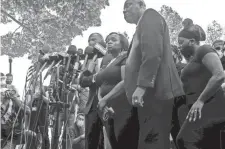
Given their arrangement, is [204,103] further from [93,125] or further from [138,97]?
[93,125]

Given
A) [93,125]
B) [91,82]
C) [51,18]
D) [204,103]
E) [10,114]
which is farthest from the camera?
[51,18]

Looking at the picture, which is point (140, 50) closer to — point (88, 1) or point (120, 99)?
point (120, 99)

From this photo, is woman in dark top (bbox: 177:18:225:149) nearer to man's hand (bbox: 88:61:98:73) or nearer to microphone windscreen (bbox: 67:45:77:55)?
man's hand (bbox: 88:61:98:73)

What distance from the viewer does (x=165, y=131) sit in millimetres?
2635

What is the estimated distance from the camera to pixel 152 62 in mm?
2660

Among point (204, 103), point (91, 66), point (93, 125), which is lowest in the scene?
point (93, 125)

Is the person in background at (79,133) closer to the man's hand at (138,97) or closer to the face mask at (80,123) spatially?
the face mask at (80,123)

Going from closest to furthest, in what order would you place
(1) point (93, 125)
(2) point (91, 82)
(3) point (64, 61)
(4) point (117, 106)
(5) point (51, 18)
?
(4) point (117, 106)
(1) point (93, 125)
(2) point (91, 82)
(3) point (64, 61)
(5) point (51, 18)

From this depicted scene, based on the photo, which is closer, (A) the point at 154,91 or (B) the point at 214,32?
(A) the point at 154,91

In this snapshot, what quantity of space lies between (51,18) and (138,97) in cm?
1477

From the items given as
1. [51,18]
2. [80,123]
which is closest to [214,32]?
[80,123]

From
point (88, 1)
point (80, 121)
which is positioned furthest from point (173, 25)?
point (80, 121)

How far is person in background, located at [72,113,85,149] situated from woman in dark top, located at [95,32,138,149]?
2329 millimetres

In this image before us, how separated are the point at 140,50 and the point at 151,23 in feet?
0.64
